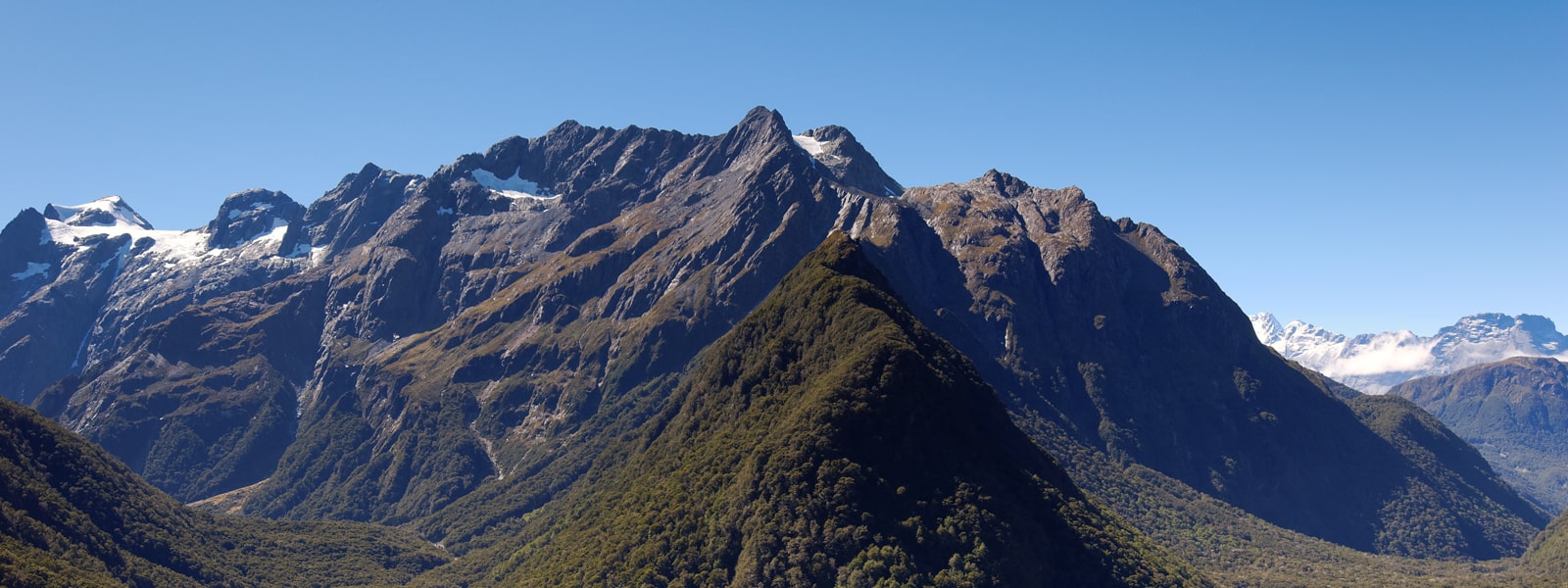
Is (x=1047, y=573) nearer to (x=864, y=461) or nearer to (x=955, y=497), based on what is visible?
(x=955, y=497)

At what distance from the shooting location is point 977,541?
189750 millimetres

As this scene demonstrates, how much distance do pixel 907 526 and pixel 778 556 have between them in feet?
75.9

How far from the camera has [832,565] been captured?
7431 inches

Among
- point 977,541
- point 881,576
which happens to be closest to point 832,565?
point 881,576

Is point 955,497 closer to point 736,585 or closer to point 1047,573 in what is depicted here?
point 1047,573

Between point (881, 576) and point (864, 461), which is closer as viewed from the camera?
point (881, 576)

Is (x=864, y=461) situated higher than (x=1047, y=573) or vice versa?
(x=864, y=461)

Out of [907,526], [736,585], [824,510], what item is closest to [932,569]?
[907,526]

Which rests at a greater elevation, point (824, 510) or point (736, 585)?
point (824, 510)

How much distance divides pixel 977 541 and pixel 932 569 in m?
8.92

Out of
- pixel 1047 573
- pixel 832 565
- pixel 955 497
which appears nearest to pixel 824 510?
pixel 832 565

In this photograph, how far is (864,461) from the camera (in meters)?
200

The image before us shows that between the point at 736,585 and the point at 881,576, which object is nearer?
the point at 881,576

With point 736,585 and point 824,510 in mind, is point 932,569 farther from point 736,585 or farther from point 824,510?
point 736,585
